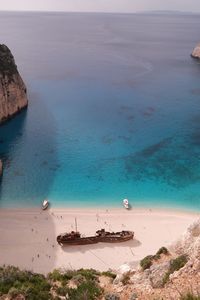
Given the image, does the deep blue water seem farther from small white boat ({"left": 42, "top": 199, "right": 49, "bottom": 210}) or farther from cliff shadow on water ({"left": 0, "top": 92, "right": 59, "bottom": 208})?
small white boat ({"left": 42, "top": 199, "right": 49, "bottom": 210})

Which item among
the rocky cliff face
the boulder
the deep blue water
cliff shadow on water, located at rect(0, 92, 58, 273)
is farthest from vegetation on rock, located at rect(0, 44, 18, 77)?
the boulder

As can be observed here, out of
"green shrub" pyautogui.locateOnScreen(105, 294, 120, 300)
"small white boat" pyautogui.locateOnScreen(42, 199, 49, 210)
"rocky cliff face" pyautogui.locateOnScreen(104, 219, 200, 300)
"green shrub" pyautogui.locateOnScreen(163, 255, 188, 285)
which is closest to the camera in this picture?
"rocky cliff face" pyautogui.locateOnScreen(104, 219, 200, 300)

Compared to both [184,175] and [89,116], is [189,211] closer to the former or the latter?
[184,175]

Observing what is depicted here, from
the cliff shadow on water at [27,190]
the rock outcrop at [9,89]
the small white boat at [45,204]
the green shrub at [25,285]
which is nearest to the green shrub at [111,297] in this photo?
the green shrub at [25,285]

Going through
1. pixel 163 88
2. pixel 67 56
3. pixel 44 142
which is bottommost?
pixel 44 142

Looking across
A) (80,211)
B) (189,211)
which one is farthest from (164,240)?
(80,211)

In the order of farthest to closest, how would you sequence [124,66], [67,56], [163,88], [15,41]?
[15,41] → [67,56] → [124,66] → [163,88]

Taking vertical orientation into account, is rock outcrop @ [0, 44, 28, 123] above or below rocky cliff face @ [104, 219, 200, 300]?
above
